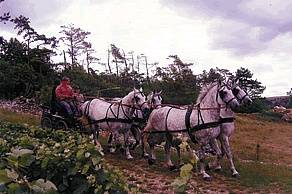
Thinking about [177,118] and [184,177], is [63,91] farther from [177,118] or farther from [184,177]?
[184,177]

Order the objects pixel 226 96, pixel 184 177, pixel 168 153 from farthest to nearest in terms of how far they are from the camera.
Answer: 1. pixel 168 153
2. pixel 226 96
3. pixel 184 177

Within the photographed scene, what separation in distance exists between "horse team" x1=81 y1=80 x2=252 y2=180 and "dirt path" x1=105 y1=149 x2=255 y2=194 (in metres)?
0.29

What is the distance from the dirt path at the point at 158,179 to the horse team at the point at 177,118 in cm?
29

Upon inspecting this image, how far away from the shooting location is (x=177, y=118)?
1081cm

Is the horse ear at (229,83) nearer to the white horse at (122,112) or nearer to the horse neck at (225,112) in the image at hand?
the horse neck at (225,112)

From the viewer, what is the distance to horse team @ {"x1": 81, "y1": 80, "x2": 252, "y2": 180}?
10.4 m

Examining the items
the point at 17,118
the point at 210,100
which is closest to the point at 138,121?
the point at 210,100

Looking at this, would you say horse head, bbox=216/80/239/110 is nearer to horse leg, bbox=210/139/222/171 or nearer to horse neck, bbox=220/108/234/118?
horse neck, bbox=220/108/234/118

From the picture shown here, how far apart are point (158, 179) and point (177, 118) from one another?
5.28ft

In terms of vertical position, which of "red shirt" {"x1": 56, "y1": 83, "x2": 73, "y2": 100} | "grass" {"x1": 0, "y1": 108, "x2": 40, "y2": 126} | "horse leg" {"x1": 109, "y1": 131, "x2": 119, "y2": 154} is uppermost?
"red shirt" {"x1": 56, "y1": 83, "x2": 73, "y2": 100}

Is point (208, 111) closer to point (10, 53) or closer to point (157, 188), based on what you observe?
point (157, 188)

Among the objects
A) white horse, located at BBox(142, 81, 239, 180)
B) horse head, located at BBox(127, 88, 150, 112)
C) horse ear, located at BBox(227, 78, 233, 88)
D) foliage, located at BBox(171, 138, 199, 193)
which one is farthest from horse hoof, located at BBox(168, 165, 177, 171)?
foliage, located at BBox(171, 138, 199, 193)

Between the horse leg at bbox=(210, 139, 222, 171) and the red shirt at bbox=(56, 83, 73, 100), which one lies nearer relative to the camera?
the horse leg at bbox=(210, 139, 222, 171)

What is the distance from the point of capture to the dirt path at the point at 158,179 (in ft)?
29.4
